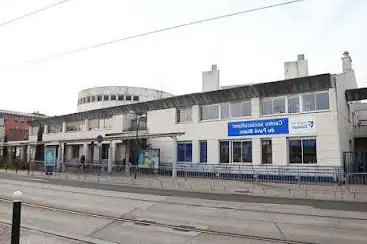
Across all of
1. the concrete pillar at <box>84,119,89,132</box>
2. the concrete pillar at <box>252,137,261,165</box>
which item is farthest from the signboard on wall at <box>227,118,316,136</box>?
the concrete pillar at <box>84,119,89,132</box>

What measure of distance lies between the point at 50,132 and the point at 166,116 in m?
25.2

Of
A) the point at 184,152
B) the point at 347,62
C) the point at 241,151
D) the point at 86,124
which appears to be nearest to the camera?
the point at 241,151

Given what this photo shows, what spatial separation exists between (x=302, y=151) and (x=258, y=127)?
12.1 feet

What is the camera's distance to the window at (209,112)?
90.6 feet

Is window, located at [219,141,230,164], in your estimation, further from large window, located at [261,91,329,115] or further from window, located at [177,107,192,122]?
window, located at [177,107,192,122]

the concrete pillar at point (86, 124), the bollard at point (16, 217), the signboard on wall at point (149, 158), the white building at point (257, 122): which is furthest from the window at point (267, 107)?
the concrete pillar at point (86, 124)

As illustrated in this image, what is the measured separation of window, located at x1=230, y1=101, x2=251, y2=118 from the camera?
2569 cm

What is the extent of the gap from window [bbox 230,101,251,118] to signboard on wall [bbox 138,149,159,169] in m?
7.17

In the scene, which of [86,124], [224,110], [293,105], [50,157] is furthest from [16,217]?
[86,124]

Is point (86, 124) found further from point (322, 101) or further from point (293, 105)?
point (322, 101)

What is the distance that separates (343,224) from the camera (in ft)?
29.0

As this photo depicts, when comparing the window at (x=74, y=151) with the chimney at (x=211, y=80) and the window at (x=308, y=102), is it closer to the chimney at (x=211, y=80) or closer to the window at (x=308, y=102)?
the chimney at (x=211, y=80)

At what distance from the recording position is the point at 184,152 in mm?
29172

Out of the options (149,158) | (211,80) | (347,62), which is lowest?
(149,158)
